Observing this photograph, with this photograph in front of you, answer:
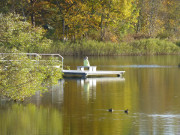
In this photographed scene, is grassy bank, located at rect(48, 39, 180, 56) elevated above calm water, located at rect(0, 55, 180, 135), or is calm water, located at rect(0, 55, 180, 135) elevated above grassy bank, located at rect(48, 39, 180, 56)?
grassy bank, located at rect(48, 39, 180, 56)

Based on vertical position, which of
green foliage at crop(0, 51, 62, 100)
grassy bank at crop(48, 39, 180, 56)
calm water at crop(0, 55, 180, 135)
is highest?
grassy bank at crop(48, 39, 180, 56)

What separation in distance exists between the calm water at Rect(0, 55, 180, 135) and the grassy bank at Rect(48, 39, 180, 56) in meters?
28.3

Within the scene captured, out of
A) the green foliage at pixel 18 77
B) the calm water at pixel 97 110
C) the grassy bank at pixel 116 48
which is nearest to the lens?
the calm water at pixel 97 110

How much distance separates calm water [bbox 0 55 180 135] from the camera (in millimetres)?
17625

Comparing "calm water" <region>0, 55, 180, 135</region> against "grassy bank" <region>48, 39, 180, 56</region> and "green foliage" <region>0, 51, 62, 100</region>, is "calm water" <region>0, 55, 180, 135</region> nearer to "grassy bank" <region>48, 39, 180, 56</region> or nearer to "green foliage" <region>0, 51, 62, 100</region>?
"green foliage" <region>0, 51, 62, 100</region>

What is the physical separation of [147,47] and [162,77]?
1074 inches

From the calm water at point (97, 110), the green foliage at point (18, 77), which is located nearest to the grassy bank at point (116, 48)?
the calm water at point (97, 110)

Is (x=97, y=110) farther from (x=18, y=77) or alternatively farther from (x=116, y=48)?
(x=116, y=48)

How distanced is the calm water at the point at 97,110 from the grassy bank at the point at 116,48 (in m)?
28.3

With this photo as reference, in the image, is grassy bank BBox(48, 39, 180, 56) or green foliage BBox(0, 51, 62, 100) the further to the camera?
grassy bank BBox(48, 39, 180, 56)

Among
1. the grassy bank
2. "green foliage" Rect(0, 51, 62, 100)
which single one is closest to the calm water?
"green foliage" Rect(0, 51, 62, 100)

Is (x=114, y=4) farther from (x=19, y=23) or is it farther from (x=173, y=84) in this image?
(x=19, y=23)

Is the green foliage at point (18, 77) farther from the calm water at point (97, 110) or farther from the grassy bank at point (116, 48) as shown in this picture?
the grassy bank at point (116, 48)

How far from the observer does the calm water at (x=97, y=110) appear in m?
17.6
